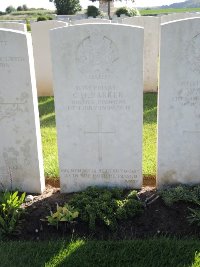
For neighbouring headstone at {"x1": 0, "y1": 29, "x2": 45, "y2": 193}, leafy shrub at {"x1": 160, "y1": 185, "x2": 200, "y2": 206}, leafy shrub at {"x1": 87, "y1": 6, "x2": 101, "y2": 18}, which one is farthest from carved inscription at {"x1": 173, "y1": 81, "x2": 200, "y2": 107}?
leafy shrub at {"x1": 87, "y1": 6, "x2": 101, "y2": 18}

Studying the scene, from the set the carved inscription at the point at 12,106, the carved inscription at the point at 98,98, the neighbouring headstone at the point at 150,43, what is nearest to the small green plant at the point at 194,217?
the carved inscription at the point at 98,98

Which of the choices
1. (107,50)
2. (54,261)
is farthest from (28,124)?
(54,261)

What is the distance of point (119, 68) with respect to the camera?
154 inches

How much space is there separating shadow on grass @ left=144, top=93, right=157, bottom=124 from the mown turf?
12.2 ft

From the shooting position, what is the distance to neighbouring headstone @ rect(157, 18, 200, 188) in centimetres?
379

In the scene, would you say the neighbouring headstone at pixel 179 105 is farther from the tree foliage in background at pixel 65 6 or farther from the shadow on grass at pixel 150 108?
the tree foliage in background at pixel 65 6

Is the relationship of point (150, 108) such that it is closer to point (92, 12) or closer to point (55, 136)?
point (55, 136)

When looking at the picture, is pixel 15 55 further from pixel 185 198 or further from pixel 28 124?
pixel 185 198

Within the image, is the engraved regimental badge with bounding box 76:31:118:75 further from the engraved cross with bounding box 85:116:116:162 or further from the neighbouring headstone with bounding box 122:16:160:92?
the neighbouring headstone with bounding box 122:16:160:92

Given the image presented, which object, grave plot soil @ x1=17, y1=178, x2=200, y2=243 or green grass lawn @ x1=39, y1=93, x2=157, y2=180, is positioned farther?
green grass lawn @ x1=39, y1=93, x2=157, y2=180

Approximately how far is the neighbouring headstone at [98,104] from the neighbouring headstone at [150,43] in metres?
4.72

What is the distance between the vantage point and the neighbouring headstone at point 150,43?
27.1ft

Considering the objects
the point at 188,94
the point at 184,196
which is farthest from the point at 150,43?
the point at 184,196

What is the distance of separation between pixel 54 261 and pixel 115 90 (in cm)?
192
